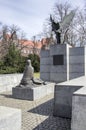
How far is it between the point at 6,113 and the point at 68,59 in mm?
10618

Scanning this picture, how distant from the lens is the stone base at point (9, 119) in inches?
141

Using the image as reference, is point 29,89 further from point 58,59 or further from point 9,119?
point 58,59

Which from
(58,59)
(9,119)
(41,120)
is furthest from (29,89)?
(58,59)

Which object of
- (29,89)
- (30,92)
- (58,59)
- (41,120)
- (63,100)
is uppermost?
(58,59)

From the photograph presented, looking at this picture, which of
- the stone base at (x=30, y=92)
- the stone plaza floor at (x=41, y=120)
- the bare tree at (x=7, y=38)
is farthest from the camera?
the bare tree at (x=7, y=38)

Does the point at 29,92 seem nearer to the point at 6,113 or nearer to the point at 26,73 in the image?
the point at 26,73

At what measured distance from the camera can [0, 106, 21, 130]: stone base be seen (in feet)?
11.8

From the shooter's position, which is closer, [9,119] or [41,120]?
[9,119]

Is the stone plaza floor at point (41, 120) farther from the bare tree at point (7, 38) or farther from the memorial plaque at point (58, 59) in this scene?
the bare tree at point (7, 38)

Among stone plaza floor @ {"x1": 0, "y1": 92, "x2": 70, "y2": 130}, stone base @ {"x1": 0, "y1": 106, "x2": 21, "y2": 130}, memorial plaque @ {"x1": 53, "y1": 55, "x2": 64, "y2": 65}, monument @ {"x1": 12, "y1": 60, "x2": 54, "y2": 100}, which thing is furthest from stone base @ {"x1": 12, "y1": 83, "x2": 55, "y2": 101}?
memorial plaque @ {"x1": 53, "y1": 55, "x2": 64, "y2": 65}

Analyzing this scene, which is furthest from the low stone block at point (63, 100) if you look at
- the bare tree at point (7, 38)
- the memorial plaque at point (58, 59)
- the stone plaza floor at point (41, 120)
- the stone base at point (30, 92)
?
the bare tree at point (7, 38)

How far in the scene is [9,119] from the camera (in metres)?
3.75

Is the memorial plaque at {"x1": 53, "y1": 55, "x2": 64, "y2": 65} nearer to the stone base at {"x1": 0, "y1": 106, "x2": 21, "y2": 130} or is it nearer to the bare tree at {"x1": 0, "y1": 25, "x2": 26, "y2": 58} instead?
the stone base at {"x1": 0, "y1": 106, "x2": 21, "y2": 130}

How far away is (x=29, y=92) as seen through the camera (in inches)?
332
